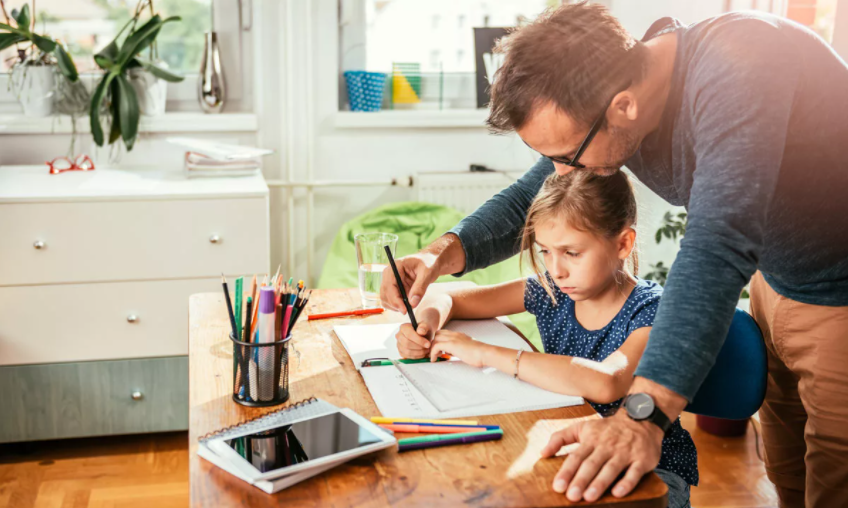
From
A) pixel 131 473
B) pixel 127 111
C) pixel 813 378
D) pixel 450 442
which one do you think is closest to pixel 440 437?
pixel 450 442

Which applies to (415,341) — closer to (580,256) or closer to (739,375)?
(580,256)

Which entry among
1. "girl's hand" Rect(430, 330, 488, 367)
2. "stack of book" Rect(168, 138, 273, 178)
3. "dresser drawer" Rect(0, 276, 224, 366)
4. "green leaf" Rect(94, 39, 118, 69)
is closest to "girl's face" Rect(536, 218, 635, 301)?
→ "girl's hand" Rect(430, 330, 488, 367)

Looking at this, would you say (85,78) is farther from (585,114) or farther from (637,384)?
(637,384)

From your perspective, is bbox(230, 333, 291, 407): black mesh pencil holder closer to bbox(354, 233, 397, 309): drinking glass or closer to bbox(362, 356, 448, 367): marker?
bbox(362, 356, 448, 367): marker

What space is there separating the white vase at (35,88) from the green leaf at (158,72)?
1.04ft

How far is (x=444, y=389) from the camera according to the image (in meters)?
1.25

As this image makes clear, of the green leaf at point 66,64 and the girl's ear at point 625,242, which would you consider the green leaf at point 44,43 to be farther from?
the girl's ear at point 625,242

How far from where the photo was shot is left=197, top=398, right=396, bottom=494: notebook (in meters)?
0.96

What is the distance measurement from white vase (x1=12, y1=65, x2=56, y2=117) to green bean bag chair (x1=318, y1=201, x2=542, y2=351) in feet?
3.71

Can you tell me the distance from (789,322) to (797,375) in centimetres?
17

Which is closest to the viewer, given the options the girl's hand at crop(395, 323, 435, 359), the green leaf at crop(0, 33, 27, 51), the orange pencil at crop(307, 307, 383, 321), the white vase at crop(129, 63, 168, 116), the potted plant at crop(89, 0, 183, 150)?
the girl's hand at crop(395, 323, 435, 359)

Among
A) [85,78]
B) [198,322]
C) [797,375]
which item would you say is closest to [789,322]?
[797,375]

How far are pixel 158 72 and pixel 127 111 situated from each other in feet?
0.57

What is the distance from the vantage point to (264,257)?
2602mm
